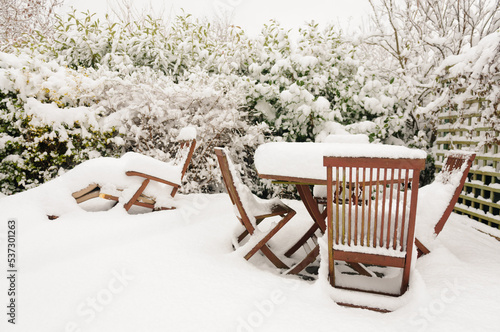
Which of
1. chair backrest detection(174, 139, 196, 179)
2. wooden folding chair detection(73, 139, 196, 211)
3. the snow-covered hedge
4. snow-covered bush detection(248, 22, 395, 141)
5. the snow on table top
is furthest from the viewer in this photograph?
snow-covered bush detection(248, 22, 395, 141)

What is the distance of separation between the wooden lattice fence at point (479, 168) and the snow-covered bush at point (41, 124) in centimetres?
503

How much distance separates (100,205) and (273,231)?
2569mm

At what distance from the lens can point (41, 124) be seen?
4883mm

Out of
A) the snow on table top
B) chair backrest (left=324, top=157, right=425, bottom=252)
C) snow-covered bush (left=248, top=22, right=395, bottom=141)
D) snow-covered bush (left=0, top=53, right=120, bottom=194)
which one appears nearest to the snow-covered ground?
chair backrest (left=324, top=157, right=425, bottom=252)

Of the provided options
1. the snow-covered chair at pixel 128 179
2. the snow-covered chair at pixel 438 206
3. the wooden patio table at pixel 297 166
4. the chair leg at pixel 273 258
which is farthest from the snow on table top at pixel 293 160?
the snow-covered chair at pixel 128 179

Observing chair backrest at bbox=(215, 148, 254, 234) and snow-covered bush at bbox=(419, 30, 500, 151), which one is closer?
chair backrest at bbox=(215, 148, 254, 234)

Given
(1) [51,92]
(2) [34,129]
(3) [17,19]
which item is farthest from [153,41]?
(3) [17,19]

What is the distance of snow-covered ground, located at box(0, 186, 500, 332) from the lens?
6.49ft

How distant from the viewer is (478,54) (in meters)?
3.54

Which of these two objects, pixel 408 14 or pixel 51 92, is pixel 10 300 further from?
pixel 408 14

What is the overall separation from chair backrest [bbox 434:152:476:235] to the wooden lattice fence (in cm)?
83

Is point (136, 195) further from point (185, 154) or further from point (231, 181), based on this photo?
point (231, 181)

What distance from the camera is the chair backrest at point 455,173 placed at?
8.79 ft

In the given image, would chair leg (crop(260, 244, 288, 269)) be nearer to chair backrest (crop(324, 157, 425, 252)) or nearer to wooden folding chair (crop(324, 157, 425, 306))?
wooden folding chair (crop(324, 157, 425, 306))
